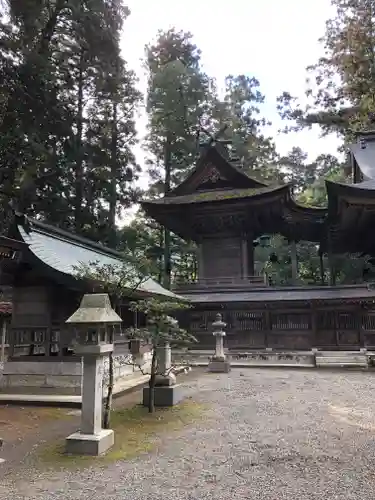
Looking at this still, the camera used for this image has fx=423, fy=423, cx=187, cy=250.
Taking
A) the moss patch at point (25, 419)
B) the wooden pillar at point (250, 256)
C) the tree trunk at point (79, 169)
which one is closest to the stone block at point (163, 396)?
the moss patch at point (25, 419)

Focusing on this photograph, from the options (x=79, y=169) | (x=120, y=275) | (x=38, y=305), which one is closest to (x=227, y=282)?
(x=79, y=169)

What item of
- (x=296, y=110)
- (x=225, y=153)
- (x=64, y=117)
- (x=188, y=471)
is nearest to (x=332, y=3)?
(x=296, y=110)

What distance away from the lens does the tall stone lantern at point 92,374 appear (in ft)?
17.0

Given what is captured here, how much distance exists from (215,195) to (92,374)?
15.6 m

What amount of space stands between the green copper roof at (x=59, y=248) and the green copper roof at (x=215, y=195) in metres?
6.92

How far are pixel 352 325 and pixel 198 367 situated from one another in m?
6.40

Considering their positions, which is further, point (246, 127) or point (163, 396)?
point (246, 127)

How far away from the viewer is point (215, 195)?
66.3ft

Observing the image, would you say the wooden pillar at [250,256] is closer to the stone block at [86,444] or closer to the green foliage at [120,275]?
the green foliage at [120,275]

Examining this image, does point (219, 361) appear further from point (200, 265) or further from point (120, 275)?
point (200, 265)

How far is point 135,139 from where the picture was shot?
88.8 ft

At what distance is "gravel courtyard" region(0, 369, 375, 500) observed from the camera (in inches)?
160

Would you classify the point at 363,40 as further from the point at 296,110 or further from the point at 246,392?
the point at 246,392

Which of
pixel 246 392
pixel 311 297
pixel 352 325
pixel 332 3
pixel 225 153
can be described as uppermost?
pixel 332 3
